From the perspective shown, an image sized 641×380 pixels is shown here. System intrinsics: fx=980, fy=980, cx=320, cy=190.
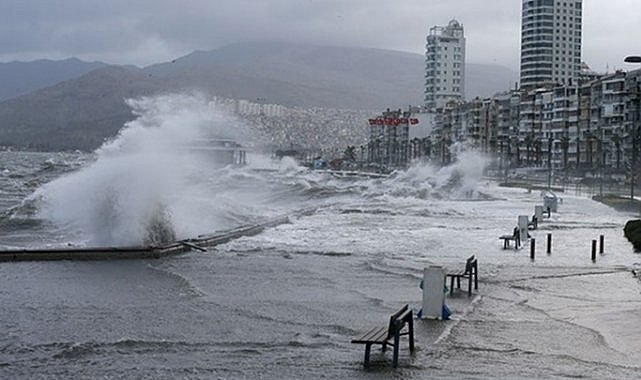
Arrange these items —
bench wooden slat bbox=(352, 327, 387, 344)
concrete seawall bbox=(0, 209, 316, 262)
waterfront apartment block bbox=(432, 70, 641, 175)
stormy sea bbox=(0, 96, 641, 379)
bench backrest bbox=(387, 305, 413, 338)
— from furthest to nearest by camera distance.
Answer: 1. waterfront apartment block bbox=(432, 70, 641, 175)
2. concrete seawall bbox=(0, 209, 316, 262)
3. stormy sea bbox=(0, 96, 641, 379)
4. bench backrest bbox=(387, 305, 413, 338)
5. bench wooden slat bbox=(352, 327, 387, 344)

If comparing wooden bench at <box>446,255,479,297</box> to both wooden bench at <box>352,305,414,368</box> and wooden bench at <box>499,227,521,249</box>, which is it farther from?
wooden bench at <box>499,227,521,249</box>

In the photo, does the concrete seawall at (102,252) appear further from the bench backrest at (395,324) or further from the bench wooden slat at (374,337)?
the bench backrest at (395,324)

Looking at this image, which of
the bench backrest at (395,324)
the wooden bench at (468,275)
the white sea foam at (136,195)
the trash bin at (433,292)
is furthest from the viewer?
the white sea foam at (136,195)

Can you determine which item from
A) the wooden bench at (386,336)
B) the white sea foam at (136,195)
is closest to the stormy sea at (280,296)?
the white sea foam at (136,195)

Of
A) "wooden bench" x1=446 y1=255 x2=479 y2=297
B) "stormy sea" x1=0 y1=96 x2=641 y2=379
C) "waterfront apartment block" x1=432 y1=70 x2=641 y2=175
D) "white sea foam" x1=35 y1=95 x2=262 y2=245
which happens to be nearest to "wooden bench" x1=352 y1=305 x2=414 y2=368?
"stormy sea" x1=0 y1=96 x2=641 y2=379

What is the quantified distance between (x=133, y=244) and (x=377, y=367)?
19.4 metres

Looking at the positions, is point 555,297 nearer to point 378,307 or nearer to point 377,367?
point 378,307

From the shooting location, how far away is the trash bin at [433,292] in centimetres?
1611

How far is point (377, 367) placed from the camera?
1248 cm

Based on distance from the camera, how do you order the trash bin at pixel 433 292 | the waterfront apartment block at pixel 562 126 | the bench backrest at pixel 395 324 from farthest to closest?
the waterfront apartment block at pixel 562 126, the trash bin at pixel 433 292, the bench backrest at pixel 395 324

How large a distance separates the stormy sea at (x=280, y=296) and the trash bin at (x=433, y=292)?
0.29 m

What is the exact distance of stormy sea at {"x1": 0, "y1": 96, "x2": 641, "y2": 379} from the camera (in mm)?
12891

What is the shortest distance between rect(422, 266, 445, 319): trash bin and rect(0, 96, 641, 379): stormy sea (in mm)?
287

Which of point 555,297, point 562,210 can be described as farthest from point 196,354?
point 562,210
